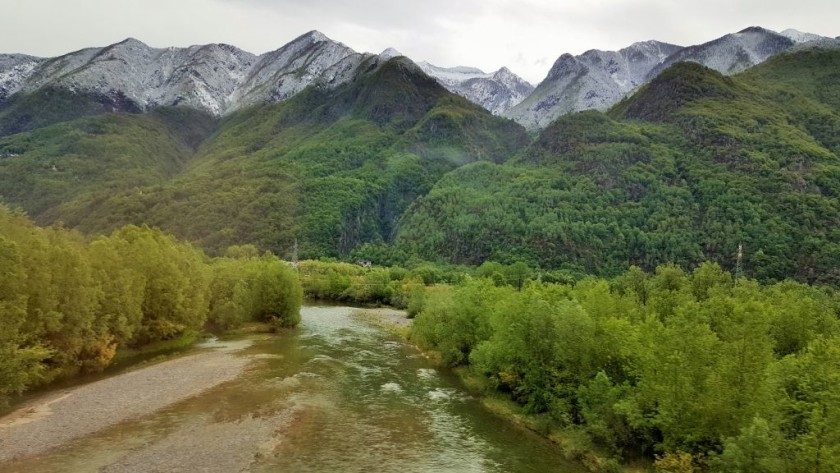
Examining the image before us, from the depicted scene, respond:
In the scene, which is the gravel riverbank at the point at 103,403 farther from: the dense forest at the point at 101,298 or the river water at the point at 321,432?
the dense forest at the point at 101,298

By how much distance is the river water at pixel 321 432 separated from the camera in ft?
117

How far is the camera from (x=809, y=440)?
25719mm

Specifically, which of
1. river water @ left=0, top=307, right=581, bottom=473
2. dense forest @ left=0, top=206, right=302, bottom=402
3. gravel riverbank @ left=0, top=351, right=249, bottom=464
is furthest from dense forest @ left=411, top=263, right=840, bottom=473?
dense forest @ left=0, top=206, right=302, bottom=402

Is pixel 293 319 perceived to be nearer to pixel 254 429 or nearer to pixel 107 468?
pixel 254 429

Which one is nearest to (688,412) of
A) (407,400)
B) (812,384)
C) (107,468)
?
(812,384)

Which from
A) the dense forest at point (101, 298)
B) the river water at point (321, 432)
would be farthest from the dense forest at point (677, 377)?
the dense forest at point (101, 298)

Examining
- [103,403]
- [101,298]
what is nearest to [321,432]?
[103,403]

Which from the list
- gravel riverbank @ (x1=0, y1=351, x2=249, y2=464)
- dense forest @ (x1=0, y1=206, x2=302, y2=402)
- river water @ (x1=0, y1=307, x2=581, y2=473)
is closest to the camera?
river water @ (x1=0, y1=307, x2=581, y2=473)

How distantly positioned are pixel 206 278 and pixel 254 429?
167 feet

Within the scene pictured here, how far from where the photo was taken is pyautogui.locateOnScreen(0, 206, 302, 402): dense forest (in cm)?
4416

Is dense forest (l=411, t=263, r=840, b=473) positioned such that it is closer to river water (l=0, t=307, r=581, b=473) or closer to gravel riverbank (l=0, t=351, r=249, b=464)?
river water (l=0, t=307, r=581, b=473)

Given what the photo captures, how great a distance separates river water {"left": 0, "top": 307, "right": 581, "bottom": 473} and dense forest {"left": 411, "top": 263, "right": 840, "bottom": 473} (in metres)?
4.24

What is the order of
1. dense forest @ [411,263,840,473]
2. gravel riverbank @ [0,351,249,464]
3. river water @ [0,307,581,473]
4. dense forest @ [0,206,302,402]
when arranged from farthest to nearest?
dense forest @ [0,206,302,402] < gravel riverbank @ [0,351,249,464] < river water @ [0,307,581,473] < dense forest @ [411,263,840,473]

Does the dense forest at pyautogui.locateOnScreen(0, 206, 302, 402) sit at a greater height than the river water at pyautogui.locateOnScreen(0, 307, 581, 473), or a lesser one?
greater
